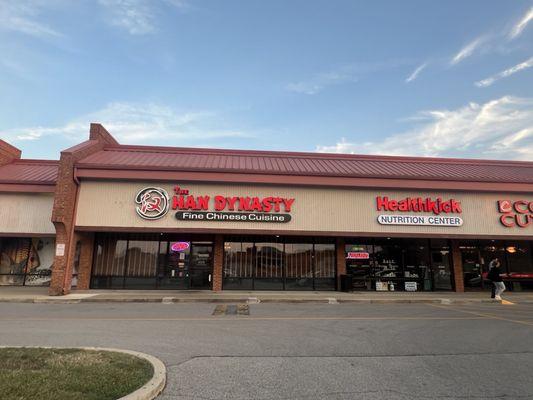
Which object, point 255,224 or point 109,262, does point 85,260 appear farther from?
point 255,224

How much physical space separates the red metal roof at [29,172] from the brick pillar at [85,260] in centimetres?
322

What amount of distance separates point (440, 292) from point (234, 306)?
1184cm

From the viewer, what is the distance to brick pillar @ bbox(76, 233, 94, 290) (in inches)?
731

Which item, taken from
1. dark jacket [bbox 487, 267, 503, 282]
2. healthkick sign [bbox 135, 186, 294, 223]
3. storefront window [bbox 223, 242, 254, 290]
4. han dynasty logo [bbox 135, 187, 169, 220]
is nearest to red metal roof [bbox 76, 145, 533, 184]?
han dynasty logo [bbox 135, 187, 169, 220]

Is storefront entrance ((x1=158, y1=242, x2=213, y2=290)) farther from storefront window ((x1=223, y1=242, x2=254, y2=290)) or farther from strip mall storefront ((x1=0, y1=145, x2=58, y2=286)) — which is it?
strip mall storefront ((x1=0, y1=145, x2=58, y2=286))

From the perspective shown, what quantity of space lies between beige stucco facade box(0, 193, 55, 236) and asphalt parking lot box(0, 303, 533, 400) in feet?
18.8

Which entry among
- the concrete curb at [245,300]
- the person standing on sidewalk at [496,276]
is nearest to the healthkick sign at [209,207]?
the concrete curb at [245,300]

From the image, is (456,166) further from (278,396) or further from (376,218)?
(278,396)

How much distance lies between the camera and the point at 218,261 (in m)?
19.0

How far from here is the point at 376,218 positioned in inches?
734

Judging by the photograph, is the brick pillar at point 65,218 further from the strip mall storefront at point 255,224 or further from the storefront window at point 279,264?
the storefront window at point 279,264

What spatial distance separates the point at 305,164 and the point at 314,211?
3567mm

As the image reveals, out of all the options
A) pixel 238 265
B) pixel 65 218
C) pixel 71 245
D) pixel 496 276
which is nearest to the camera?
pixel 65 218

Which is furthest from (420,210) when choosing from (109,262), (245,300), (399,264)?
(109,262)
